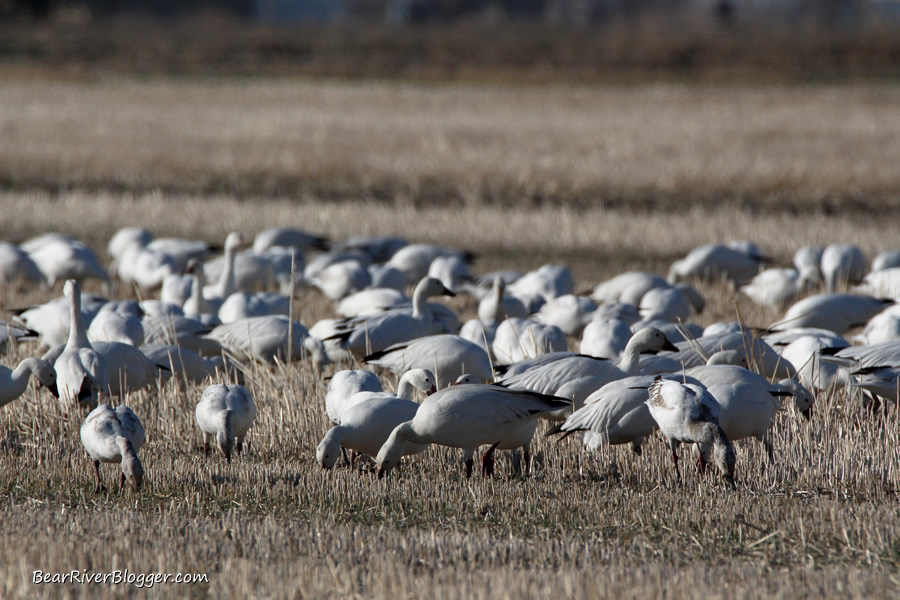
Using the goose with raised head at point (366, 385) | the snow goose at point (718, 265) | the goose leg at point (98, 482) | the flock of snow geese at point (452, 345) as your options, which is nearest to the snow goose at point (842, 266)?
the flock of snow geese at point (452, 345)

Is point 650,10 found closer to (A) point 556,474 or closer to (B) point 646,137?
(B) point 646,137

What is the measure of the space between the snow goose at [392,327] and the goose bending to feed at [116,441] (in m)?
2.39

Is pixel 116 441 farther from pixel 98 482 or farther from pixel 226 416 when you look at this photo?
pixel 226 416

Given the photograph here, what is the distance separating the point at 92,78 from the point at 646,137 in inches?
741

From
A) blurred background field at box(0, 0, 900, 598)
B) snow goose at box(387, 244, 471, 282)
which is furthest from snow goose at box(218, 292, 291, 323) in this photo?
snow goose at box(387, 244, 471, 282)

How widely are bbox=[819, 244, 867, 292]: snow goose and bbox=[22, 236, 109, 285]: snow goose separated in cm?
653

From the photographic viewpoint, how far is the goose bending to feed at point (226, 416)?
4.78m

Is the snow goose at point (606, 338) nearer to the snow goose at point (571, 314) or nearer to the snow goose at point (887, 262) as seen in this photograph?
the snow goose at point (571, 314)

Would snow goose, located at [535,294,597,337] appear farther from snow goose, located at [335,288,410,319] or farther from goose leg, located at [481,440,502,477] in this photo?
goose leg, located at [481,440,502,477]

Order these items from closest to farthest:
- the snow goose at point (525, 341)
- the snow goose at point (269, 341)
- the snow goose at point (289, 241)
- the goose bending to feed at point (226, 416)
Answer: the goose bending to feed at point (226, 416)
the snow goose at point (525, 341)
the snow goose at point (269, 341)
the snow goose at point (289, 241)

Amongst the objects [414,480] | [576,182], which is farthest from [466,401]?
[576,182]

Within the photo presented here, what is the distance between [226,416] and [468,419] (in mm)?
1143

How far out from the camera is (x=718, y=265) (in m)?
9.87

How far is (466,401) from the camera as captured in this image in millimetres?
4422
